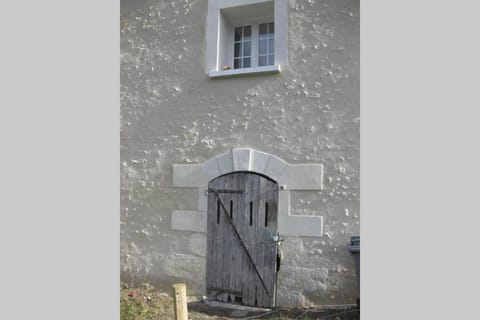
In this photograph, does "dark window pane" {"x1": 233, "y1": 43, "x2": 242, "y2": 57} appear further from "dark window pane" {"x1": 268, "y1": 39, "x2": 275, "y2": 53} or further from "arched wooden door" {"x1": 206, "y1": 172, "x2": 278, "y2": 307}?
"arched wooden door" {"x1": 206, "y1": 172, "x2": 278, "y2": 307}

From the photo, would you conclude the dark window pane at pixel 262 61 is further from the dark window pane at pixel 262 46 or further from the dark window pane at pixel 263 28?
the dark window pane at pixel 263 28

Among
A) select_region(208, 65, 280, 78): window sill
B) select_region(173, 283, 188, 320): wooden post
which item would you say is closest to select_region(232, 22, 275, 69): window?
select_region(208, 65, 280, 78): window sill

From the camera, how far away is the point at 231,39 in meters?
6.15

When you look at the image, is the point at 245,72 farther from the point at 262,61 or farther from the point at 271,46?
the point at 271,46

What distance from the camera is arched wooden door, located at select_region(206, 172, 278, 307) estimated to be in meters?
5.38

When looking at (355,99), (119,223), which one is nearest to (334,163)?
(355,99)

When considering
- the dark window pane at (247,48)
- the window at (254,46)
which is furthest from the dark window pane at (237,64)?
the dark window pane at (247,48)

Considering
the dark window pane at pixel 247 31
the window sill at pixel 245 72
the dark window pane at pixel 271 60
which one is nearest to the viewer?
the window sill at pixel 245 72

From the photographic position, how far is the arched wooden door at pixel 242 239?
5.38 meters

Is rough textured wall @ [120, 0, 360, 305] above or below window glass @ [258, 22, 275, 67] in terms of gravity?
below

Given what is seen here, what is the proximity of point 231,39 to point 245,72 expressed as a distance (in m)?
0.86

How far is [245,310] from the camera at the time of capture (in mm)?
5340

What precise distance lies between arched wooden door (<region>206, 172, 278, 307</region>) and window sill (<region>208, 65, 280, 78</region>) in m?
1.47

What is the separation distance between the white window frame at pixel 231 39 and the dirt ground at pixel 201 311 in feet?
11.0
